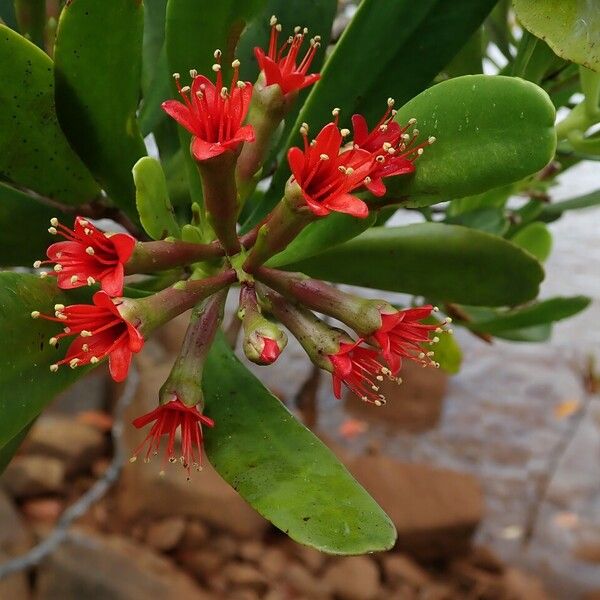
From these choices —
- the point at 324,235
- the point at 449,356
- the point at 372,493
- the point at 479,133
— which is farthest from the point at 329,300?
the point at 372,493

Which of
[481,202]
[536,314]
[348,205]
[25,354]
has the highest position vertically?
[348,205]

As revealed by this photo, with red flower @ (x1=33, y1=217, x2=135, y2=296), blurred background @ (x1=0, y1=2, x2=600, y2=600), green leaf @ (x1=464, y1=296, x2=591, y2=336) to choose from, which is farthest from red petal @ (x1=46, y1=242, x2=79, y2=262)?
blurred background @ (x1=0, y1=2, x2=600, y2=600)

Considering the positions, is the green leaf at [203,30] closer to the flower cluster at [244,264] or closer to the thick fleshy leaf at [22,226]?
the flower cluster at [244,264]

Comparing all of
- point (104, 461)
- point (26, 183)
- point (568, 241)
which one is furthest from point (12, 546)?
point (568, 241)

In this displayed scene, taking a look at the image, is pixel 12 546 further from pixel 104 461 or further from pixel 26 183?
pixel 26 183

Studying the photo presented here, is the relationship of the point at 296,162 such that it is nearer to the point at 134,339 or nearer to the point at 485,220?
the point at 134,339

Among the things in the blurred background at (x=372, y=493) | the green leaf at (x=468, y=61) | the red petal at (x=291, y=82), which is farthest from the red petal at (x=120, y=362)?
the blurred background at (x=372, y=493)
